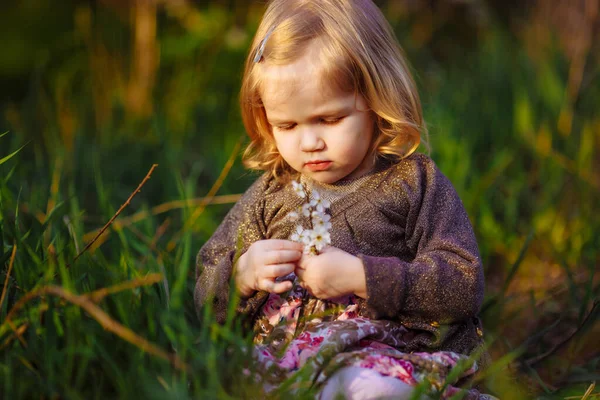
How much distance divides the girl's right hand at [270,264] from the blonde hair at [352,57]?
0.37 m

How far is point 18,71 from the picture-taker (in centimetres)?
486

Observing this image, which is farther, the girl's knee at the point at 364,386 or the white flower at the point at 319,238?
the white flower at the point at 319,238

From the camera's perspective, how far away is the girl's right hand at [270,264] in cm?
160

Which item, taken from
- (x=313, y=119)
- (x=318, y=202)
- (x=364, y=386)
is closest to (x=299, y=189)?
(x=318, y=202)

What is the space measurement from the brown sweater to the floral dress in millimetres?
40

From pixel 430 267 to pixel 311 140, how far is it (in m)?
0.40

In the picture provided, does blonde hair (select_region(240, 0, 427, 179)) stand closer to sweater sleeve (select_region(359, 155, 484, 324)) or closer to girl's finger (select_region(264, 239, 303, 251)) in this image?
sweater sleeve (select_region(359, 155, 484, 324))

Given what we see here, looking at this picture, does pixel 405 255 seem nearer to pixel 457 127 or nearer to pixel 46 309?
pixel 46 309

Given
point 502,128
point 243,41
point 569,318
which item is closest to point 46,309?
point 569,318

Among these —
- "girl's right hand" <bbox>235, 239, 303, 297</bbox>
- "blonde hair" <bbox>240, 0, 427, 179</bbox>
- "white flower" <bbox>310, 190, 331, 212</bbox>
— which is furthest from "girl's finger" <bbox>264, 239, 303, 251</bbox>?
"blonde hair" <bbox>240, 0, 427, 179</bbox>

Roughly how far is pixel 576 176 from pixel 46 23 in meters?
3.80

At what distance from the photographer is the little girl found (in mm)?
1593

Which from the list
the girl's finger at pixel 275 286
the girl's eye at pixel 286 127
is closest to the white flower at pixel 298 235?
the girl's finger at pixel 275 286

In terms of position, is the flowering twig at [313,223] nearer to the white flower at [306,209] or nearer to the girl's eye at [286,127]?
the white flower at [306,209]
